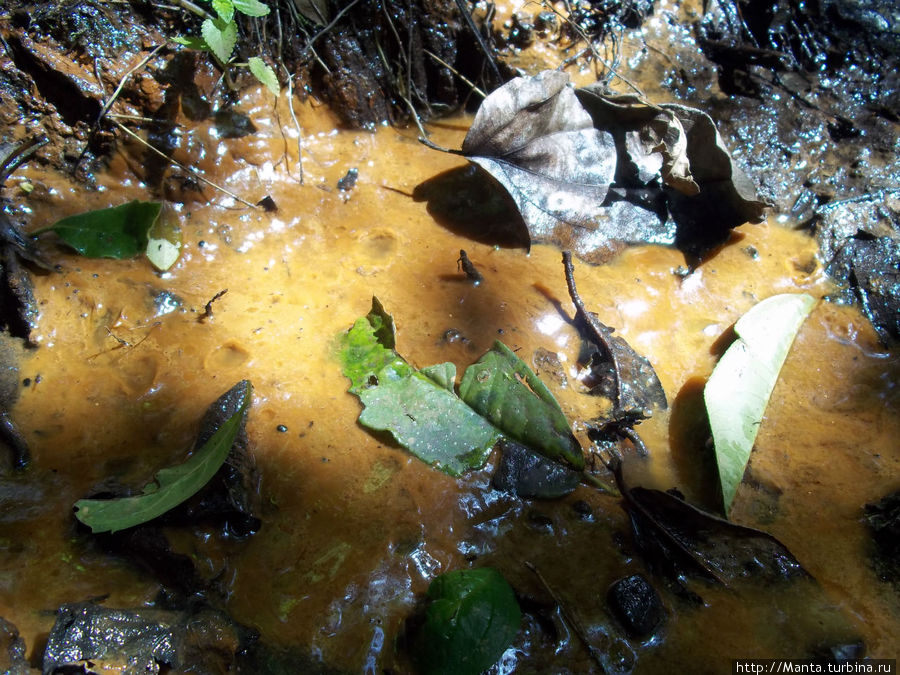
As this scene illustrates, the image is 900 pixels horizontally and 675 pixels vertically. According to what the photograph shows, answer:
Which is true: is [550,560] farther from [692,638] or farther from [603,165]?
[603,165]

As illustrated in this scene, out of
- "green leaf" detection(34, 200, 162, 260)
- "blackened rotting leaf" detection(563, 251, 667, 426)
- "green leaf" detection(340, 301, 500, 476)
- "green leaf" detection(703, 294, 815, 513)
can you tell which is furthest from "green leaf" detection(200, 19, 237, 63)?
"green leaf" detection(703, 294, 815, 513)

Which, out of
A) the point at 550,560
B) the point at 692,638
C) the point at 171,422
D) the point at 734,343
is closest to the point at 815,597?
the point at 692,638

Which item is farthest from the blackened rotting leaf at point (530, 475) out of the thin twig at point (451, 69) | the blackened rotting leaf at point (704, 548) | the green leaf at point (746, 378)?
the thin twig at point (451, 69)

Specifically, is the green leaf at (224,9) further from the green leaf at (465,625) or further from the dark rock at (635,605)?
the dark rock at (635,605)

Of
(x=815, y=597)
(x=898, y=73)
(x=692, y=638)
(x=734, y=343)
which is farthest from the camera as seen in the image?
(x=898, y=73)

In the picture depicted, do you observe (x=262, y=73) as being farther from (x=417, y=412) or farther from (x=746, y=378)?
Result: (x=746, y=378)

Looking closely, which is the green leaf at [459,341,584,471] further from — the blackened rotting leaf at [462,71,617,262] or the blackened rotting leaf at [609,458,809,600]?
the blackened rotting leaf at [462,71,617,262]
